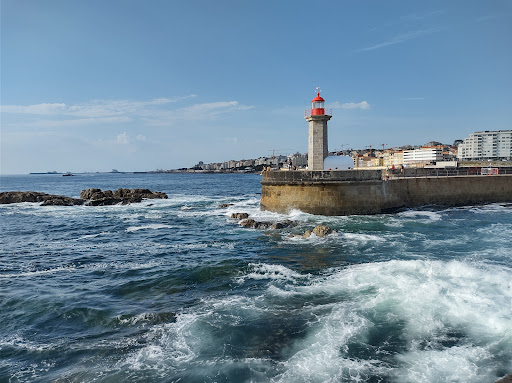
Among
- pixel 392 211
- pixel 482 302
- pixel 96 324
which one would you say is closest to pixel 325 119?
pixel 392 211

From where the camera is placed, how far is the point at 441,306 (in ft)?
27.1

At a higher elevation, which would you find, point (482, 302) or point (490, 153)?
point (490, 153)

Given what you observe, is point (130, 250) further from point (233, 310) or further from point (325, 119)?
point (325, 119)

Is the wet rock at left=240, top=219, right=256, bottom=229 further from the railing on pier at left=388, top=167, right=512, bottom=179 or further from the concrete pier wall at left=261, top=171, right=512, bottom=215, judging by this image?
the railing on pier at left=388, top=167, right=512, bottom=179

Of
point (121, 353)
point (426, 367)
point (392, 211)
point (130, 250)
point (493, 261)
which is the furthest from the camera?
point (392, 211)

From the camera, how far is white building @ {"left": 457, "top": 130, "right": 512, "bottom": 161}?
12288 centimetres

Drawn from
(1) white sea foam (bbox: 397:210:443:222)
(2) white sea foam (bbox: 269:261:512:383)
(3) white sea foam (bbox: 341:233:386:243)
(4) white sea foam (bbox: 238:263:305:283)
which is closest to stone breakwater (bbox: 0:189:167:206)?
(3) white sea foam (bbox: 341:233:386:243)

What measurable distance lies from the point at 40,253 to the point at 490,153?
142 m

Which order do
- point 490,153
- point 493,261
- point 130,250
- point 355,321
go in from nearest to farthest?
point 355,321, point 493,261, point 130,250, point 490,153

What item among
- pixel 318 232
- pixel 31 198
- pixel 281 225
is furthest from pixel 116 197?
pixel 318 232

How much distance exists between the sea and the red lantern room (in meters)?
9.77

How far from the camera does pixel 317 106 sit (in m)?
23.7

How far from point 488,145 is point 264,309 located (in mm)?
143391

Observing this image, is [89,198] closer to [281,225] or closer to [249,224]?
[249,224]
